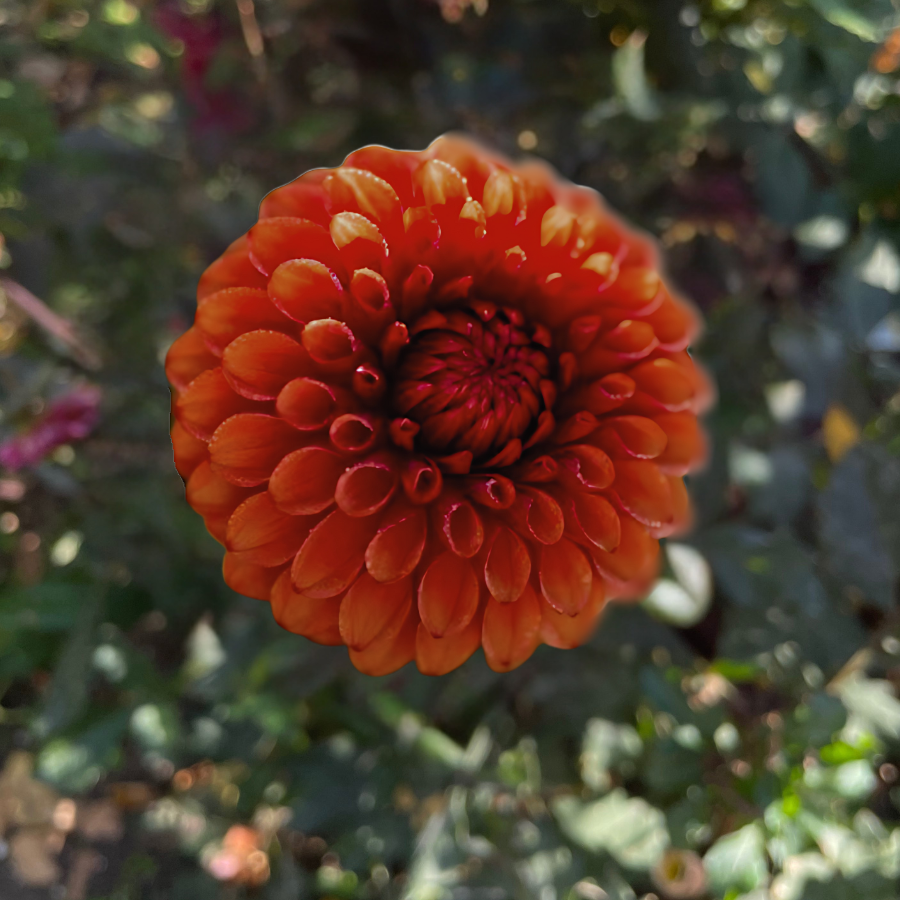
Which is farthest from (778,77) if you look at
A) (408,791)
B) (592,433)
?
(408,791)

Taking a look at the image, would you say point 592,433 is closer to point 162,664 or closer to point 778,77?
point 778,77

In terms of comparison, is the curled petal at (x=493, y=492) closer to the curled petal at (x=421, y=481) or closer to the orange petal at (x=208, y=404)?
the curled petal at (x=421, y=481)

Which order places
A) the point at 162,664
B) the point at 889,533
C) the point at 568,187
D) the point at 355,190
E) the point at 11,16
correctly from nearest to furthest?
1. the point at 355,190
2. the point at 568,187
3. the point at 889,533
4. the point at 11,16
5. the point at 162,664

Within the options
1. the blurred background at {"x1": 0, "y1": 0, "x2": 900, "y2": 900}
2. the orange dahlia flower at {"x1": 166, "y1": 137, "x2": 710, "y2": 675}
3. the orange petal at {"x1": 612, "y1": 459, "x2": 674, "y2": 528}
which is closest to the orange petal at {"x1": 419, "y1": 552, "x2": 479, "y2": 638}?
the orange dahlia flower at {"x1": 166, "y1": 137, "x2": 710, "y2": 675}

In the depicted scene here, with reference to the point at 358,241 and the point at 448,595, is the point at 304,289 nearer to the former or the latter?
the point at 358,241

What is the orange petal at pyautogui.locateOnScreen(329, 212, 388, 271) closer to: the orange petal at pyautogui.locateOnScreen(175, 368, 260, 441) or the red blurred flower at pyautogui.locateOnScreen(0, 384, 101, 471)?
the orange petal at pyautogui.locateOnScreen(175, 368, 260, 441)

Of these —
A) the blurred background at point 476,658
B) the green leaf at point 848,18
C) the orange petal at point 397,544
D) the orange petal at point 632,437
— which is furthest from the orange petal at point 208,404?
the green leaf at point 848,18

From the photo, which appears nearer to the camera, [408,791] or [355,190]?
[355,190]
